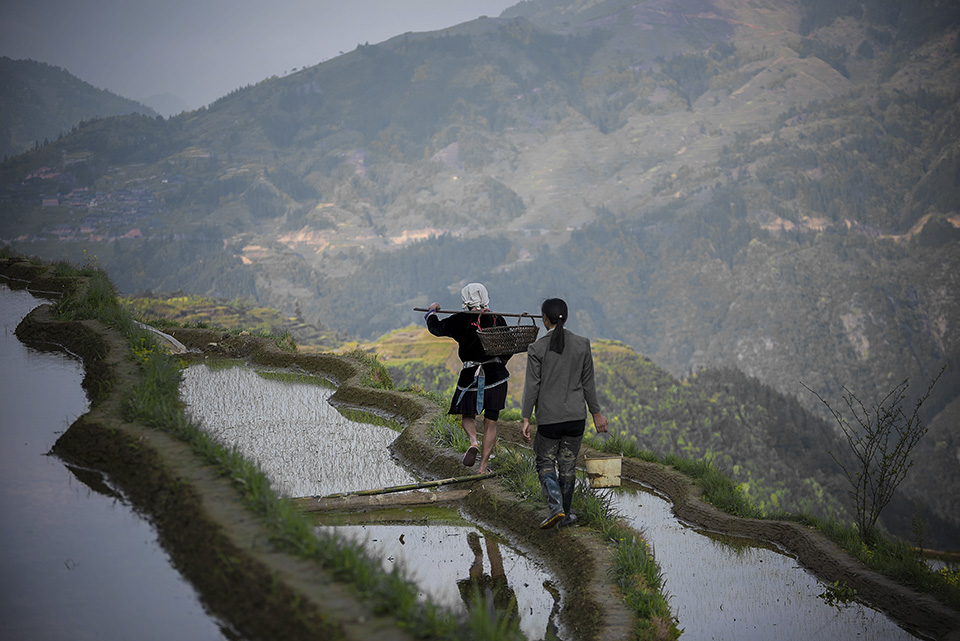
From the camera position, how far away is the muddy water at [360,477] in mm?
5582

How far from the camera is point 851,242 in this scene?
17138 centimetres

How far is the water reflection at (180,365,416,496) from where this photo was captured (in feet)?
26.4

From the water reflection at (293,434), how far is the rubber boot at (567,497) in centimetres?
Answer: 227

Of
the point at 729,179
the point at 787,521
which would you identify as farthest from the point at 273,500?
the point at 729,179

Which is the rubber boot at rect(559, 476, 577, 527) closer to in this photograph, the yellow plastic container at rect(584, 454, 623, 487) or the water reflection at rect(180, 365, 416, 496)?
the yellow plastic container at rect(584, 454, 623, 487)

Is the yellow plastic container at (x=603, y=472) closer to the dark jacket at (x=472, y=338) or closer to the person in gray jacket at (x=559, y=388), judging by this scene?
the person in gray jacket at (x=559, y=388)

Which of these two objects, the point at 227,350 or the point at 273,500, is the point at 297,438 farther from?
the point at 227,350

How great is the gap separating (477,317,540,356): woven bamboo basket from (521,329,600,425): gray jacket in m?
0.82

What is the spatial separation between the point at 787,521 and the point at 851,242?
597 feet

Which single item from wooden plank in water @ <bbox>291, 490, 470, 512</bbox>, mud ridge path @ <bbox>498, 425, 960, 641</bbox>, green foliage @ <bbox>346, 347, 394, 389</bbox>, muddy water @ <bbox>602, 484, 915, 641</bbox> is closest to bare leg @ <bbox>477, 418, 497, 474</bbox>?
wooden plank in water @ <bbox>291, 490, 470, 512</bbox>

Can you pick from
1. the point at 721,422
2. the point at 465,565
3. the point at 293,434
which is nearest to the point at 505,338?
the point at 465,565

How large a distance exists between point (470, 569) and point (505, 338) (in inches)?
80.8

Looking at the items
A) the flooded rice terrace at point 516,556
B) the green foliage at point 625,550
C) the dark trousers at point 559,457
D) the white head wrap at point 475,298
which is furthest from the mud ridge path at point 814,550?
the white head wrap at point 475,298

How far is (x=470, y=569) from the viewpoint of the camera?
5.99 meters
